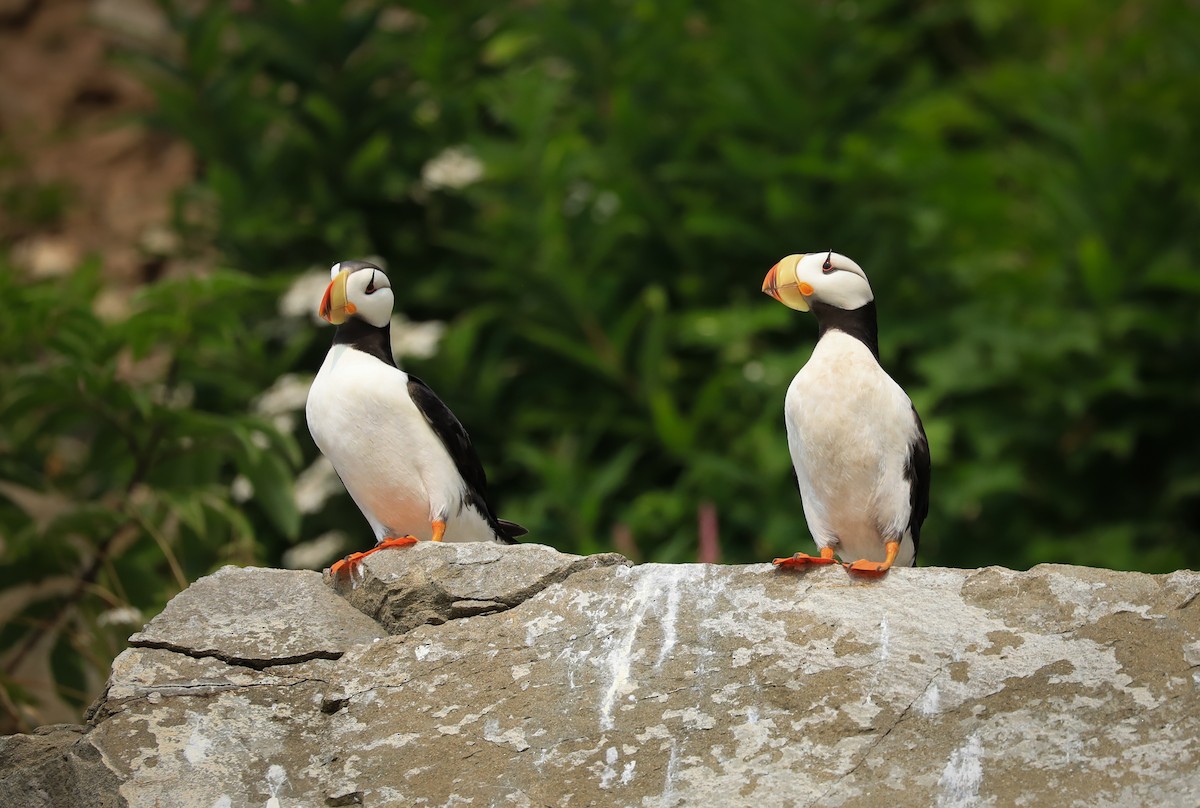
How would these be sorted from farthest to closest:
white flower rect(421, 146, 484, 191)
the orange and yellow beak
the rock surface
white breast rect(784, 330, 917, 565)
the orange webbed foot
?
1. white flower rect(421, 146, 484, 191)
2. the orange and yellow beak
3. white breast rect(784, 330, 917, 565)
4. the orange webbed foot
5. the rock surface

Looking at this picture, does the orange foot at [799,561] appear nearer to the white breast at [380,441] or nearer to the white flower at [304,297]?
the white breast at [380,441]

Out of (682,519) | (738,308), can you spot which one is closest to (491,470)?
(682,519)

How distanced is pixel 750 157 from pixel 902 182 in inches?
37.1

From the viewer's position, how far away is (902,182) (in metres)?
9.00

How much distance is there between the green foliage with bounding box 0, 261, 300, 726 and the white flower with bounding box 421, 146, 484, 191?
2359 mm

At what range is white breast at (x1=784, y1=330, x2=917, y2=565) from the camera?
457 centimetres

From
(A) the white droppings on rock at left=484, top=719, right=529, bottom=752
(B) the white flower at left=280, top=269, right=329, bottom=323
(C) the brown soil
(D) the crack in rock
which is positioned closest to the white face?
(D) the crack in rock

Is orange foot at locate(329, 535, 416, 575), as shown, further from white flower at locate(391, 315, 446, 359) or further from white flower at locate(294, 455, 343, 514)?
white flower at locate(391, 315, 446, 359)

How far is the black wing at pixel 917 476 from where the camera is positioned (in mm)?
4730

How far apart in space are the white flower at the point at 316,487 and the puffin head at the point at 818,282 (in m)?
3.73

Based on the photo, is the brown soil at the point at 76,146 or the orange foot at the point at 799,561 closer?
the orange foot at the point at 799,561

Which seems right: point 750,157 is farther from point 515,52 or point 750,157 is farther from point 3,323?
point 3,323

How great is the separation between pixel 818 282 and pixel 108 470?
406cm

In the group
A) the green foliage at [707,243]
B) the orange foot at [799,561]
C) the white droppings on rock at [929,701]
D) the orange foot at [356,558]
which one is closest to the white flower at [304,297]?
the green foliage at [707,243]
